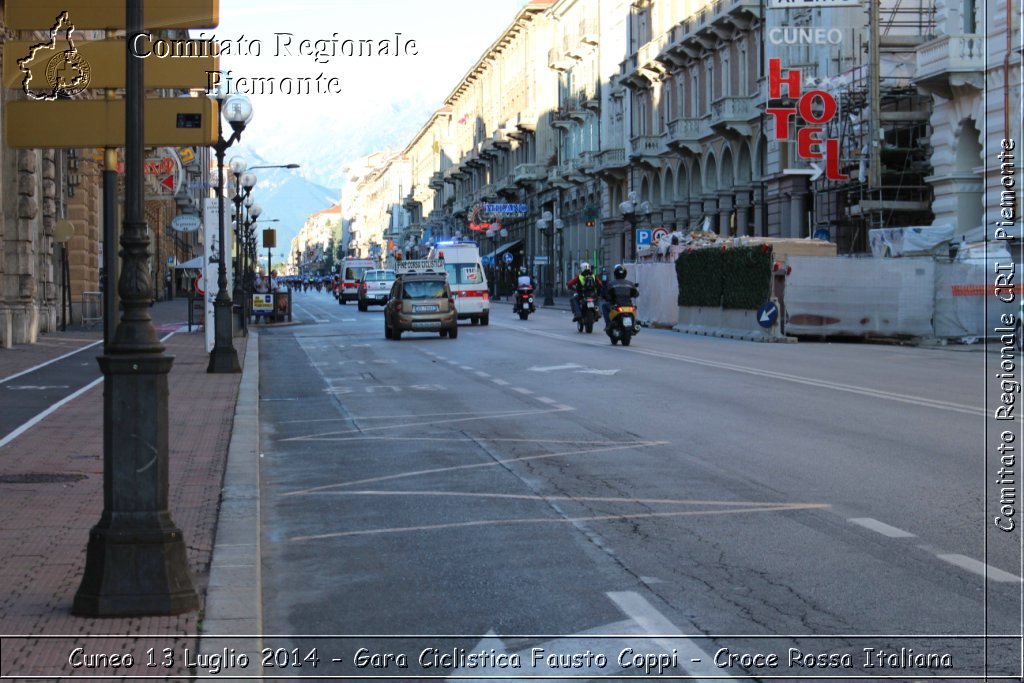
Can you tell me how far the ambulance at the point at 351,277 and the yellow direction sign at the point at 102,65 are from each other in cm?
7085

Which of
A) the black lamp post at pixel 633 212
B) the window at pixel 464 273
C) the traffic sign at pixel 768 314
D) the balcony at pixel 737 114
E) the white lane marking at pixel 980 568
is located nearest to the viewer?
the white lane marking at pixel 980 568

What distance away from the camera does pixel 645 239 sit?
2117 inches

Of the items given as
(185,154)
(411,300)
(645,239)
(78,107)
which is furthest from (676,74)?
(78,107)

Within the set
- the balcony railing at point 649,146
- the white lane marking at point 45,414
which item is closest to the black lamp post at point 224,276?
the white lane marking at point 45,414

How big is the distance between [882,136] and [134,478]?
132 ft

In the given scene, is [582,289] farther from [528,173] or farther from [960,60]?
[528,173]

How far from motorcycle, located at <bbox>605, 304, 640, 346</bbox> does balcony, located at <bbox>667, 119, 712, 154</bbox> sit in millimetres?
29530

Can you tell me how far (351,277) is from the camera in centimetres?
9294

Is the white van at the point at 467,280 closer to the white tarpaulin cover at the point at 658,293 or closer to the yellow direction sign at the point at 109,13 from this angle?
the white tarpaulin cover at the point at 658,293

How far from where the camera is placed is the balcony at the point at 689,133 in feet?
197

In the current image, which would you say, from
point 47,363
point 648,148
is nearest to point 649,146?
point 648,148

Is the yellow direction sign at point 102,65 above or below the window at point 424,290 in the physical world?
above

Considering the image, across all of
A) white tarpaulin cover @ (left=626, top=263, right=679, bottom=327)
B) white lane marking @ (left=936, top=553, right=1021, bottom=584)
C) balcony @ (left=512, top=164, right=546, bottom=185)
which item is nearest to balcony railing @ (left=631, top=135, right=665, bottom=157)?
white tarpaulin cover @ (left=626, top=263, right=679, bottom=327)

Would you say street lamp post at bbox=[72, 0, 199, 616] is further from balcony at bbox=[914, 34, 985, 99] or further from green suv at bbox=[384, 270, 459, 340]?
balcony at bbox=[914, 34, 985, 99]
